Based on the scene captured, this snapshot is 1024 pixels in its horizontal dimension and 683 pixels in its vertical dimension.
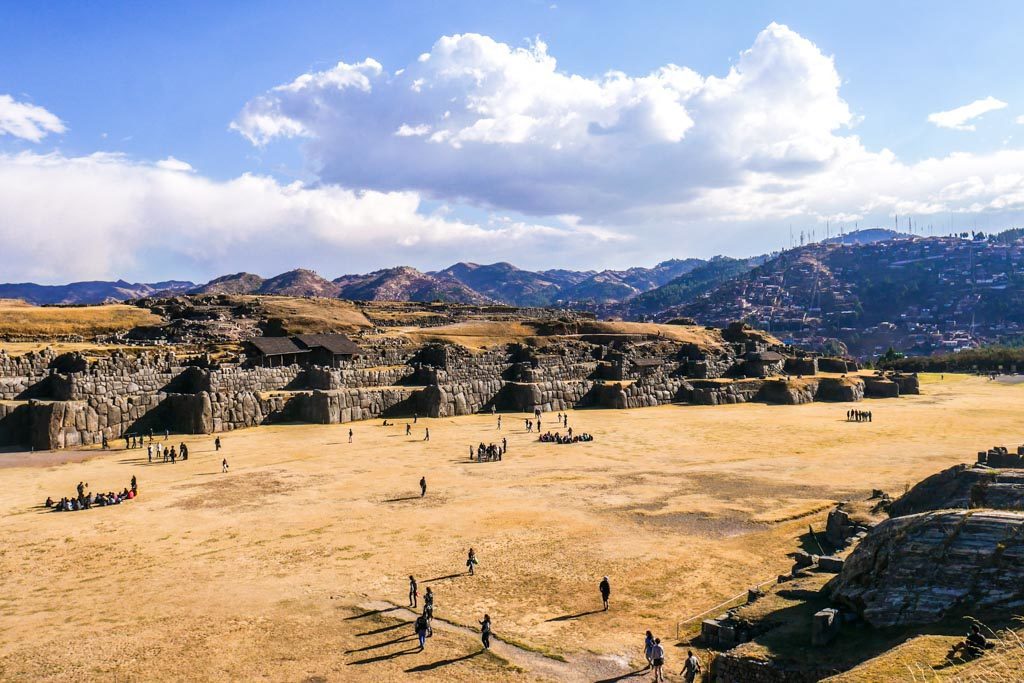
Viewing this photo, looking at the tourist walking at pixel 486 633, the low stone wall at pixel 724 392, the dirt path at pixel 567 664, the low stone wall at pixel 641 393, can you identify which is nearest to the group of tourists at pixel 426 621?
the tourist walking at pixel 486 633

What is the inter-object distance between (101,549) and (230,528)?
15.9ft

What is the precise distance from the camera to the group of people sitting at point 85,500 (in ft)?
104

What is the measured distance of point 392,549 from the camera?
25953 mm

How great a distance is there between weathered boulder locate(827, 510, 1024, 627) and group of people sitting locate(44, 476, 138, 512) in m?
33.0

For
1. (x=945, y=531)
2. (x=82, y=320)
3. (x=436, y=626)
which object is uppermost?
(x=82, y=320)

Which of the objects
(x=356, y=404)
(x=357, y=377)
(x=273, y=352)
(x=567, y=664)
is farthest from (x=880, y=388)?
(x=567, y=664)

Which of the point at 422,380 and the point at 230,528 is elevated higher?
the point at 422,380

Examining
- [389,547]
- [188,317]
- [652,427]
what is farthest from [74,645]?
[188,317]

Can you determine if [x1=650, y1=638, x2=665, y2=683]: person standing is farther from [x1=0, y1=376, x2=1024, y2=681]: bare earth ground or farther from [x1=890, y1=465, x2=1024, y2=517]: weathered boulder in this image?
[x1=890, y1=465, x2=1024, y2=517]: weathered boulder

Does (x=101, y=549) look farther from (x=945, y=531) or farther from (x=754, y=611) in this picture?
(x=945, y=531)

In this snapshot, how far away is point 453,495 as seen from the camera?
34.3 metres

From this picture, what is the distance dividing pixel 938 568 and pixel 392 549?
18725 millimetres

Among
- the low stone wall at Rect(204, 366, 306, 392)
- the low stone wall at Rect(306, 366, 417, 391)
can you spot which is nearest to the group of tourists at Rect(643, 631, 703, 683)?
the low stone wall at Rect(204, 366, 306, 392)

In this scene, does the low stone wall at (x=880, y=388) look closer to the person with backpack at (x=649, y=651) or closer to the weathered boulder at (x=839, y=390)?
the weathered boulder at (x=839, y=390)
